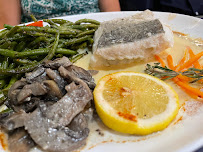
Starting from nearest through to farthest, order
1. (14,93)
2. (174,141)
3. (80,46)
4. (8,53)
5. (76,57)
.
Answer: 1. (174,141)
2. (14,93)
3. (8,53)
4. (76,57)
5. (80,46)

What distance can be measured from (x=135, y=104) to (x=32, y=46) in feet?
5.68

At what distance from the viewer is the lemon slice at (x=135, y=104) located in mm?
1655

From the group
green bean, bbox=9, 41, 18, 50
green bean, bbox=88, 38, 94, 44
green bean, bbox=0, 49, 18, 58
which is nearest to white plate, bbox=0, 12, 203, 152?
green bean, bbox=0, 49, 18, 58

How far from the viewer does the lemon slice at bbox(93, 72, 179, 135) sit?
166 centimetres

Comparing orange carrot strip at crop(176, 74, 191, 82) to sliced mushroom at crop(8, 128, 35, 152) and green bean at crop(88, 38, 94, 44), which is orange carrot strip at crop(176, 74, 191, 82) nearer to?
green bean at crop(88, 38, 94, 44)

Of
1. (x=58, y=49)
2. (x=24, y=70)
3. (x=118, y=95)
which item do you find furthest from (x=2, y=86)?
(x=118, y=95)

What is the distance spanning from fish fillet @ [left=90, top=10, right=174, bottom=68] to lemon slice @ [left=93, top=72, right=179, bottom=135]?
648 mm

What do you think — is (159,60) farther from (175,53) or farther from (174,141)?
(174,141)

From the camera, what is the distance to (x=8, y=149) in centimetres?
167

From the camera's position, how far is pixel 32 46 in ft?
8.90

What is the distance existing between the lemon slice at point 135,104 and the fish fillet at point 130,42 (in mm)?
648

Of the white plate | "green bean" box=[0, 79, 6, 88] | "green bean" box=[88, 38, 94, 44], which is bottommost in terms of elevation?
the white plate

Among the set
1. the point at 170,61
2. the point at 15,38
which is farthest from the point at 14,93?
the point at 170,61

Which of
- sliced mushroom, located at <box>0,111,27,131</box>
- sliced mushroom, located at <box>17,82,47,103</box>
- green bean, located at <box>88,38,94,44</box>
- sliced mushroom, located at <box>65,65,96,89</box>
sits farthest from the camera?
green bean, located at <box>88,38,94,44</box>
